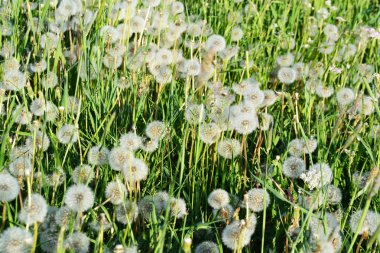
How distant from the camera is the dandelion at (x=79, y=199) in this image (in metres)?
1.70

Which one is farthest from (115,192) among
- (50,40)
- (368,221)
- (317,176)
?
(50,40)

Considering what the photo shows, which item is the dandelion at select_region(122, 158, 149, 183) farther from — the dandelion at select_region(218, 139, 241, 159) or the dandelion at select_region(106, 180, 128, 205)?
the dandelion at select_region(218, 139, 241, 159)

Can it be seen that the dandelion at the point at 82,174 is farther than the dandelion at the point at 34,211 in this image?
Yes

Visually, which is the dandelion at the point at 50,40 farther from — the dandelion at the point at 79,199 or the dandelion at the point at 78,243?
the dandelion at the point at 78,243

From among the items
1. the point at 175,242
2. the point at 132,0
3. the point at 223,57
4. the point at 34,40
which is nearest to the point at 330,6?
the point at 223,57

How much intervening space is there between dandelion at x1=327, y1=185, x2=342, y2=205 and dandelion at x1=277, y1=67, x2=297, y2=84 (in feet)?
2.97

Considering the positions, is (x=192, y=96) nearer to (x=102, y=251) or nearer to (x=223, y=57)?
(x=223, y=57)

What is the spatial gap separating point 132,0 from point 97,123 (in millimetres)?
895

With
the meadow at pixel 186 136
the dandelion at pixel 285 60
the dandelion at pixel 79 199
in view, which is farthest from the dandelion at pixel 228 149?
the dandelion at pixel 285 60

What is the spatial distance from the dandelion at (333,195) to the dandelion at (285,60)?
3.75ft

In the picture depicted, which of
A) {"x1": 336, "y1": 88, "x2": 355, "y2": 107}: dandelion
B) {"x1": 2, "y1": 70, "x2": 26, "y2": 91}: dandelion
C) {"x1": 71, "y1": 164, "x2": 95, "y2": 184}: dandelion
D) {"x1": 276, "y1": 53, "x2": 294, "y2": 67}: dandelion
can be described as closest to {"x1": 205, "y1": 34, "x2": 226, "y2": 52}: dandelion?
{"x1": 276, "y1": 53, "x2": 294, "y2": 67}: dandelion

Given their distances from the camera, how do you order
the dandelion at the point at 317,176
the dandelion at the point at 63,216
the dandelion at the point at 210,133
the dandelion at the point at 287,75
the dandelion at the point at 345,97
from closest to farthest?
the dandelion at the point at 63,216 → the dandelion at the point at 317,176 → the dandelion at the point at 210,133 → the dandelion at the point at 345,97 → the dandelion at the point at 287,75

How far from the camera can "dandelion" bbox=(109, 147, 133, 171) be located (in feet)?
6.35

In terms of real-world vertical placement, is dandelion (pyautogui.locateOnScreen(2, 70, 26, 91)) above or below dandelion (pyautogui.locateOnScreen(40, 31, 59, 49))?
below
